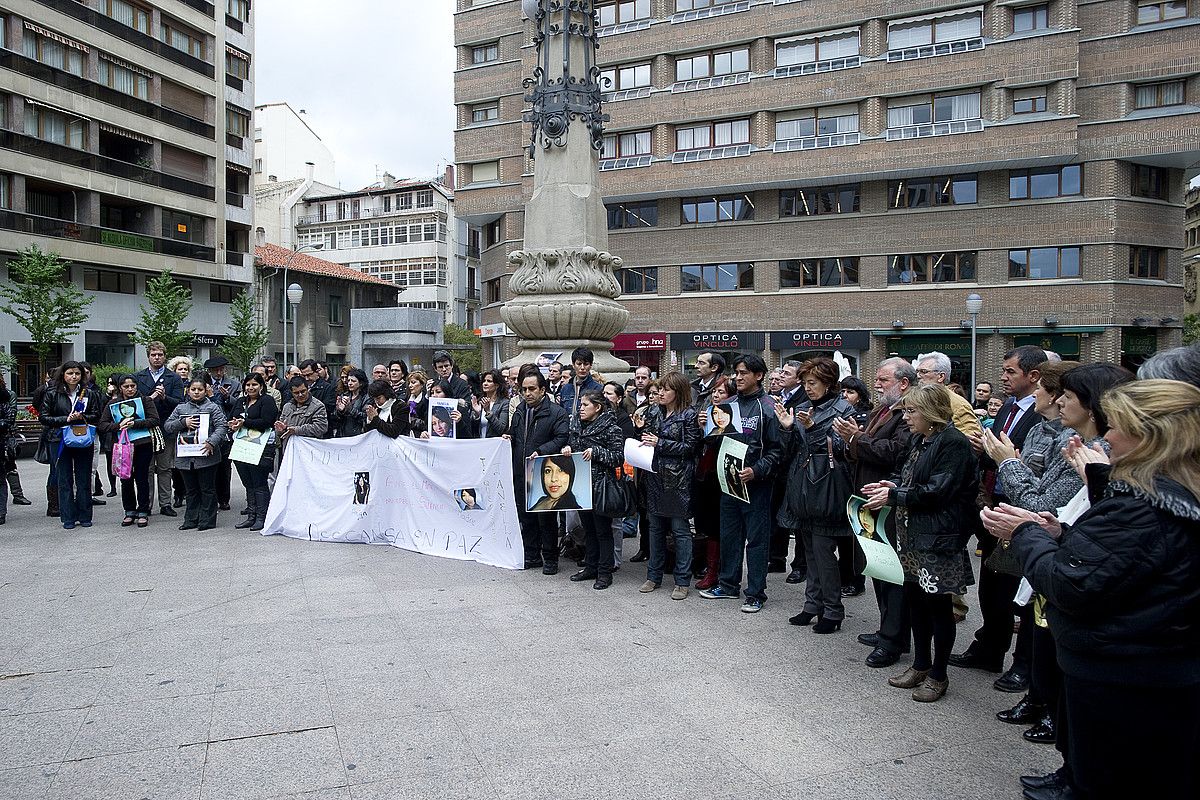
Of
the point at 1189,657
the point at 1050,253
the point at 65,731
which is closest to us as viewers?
the point at 1189,657

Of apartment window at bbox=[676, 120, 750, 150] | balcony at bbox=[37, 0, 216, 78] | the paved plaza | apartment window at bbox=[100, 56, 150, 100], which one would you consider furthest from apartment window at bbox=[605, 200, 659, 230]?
the paved plaza

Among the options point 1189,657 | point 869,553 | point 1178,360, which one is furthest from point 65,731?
point 1178,360

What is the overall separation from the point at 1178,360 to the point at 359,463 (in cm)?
776

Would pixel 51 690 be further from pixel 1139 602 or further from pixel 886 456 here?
pixel 1139 602

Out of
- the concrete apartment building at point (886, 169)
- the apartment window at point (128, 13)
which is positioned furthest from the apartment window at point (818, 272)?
the apartment window at point (128, 13)

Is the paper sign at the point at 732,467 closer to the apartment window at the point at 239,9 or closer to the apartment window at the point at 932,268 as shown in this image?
the apartment window at the point at 932,268

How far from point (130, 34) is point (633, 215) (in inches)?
966

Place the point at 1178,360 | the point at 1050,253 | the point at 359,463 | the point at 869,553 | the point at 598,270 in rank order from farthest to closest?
1. the point at 1050,253
2. the point at 598,270
3. the point at 359,463
4. the point at 869,553
5. the point at 1178,360

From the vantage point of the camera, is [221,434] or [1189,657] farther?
[221,434]

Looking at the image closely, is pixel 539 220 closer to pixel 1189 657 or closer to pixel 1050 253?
pixel 1189 657

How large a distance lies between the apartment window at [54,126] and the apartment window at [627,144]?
2305 cm

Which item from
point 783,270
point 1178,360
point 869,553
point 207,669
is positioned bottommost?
point 207,669

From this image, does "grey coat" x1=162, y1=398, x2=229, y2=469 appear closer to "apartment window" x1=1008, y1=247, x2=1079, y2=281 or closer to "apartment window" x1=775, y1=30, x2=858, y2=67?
"apartment window" x1=1008, y1=247, x2=1079, y2=281

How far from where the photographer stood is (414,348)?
45344 millimetres
